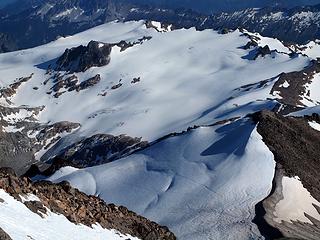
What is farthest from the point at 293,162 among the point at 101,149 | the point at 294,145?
the point at 101,149

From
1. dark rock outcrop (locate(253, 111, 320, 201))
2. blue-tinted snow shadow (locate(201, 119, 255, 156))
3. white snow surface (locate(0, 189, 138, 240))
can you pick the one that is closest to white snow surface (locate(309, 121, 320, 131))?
dark rock outcrop (locate(253, 111, 320, 201))

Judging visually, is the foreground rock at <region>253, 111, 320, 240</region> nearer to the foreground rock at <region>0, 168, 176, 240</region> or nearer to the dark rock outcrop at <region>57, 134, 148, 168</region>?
the foreground rock at <region>0, 168, 176, 240</region>

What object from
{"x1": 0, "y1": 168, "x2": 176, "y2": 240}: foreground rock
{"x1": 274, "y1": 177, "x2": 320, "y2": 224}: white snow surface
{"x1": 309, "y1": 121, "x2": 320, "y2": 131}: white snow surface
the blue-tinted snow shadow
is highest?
{"x1": 0, "y1": 168, "x2": 176, "y2": 240}: foreground rock

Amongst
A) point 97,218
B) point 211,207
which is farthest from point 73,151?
point 97,218

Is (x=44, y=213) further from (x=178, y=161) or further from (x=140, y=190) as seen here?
(x=178, y=161)

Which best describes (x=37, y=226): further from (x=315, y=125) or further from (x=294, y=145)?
(x=315, y=125)

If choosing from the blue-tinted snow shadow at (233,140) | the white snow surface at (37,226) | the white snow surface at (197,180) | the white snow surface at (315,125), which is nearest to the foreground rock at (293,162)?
the white snow surface at (315,125)

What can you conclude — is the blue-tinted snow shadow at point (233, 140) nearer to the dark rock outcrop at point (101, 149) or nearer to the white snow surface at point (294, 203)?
the white snow surface at point (294, 203)
